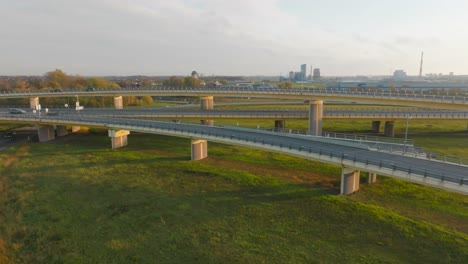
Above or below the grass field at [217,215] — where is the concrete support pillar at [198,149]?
above

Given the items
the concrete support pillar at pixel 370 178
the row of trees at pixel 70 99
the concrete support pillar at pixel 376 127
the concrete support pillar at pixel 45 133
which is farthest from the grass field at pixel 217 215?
the row of trees at pixel 70 99

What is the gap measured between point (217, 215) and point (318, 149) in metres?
13.7

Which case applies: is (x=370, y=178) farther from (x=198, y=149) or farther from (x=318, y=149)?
(x=198, y=149)

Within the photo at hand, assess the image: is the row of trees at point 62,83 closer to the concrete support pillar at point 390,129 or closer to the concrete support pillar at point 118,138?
the concrete support pillar at point 118,138

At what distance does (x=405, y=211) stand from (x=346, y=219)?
21.4 ft

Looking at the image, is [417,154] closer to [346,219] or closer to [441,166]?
[441,166]

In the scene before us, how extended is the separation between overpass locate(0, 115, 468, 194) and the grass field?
366 centimetres

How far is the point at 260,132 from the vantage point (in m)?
47.5

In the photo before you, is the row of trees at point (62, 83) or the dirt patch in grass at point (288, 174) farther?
the row of trees at point (62, 83)

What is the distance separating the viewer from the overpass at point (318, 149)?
28.3 meters

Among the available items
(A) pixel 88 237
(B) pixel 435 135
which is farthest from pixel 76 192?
(B) pixel 435 135

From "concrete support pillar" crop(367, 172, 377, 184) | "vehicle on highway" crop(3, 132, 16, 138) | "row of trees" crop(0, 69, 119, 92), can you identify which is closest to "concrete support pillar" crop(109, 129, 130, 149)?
"vehicle on highway" crop(3, 132, 16, 138)

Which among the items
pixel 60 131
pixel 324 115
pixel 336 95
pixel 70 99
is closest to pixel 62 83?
pixel 70 99

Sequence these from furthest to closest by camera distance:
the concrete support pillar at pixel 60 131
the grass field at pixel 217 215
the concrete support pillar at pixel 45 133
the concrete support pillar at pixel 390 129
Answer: the concrete support pillar at pixel 390 129 → the concrete support pillar at pixel 60 131 → the concrete support pillar at pixel 45 133 → the grass field at pixel 217 215
